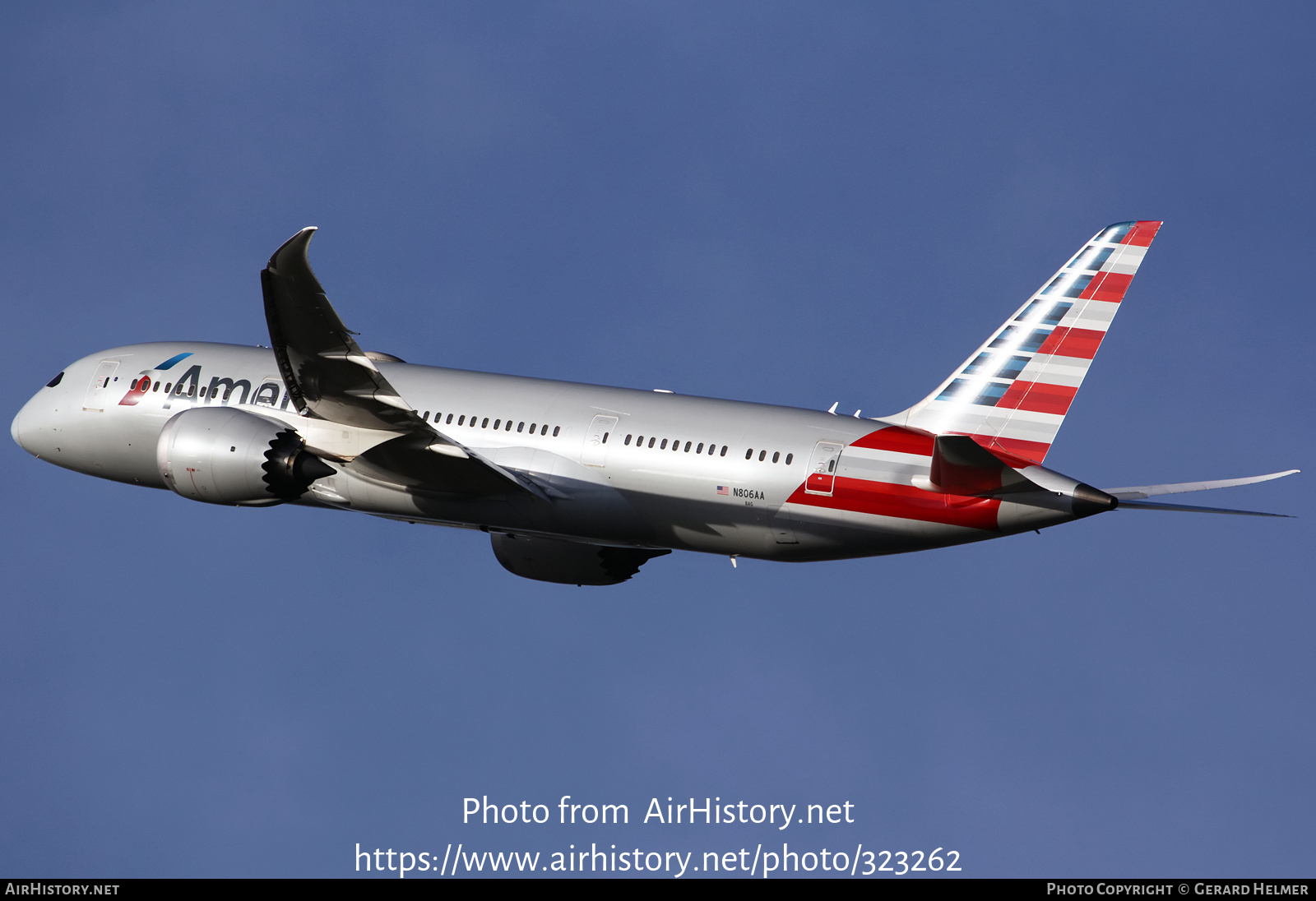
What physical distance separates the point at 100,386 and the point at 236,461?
24.4ft

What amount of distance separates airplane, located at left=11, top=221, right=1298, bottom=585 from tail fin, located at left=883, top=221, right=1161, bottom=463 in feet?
0.12

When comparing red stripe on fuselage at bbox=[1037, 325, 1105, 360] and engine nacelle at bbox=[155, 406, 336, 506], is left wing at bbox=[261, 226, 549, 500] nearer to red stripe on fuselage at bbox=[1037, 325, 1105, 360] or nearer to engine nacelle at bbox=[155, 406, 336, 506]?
engine nacelle at bbox=[155, 406, 336, 506]

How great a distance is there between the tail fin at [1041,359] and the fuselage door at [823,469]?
216 centimetres

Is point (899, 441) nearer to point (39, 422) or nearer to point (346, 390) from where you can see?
point (346, 390)

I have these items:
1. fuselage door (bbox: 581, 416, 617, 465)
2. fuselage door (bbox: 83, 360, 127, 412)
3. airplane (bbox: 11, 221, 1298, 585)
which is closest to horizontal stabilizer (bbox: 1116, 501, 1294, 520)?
airplane (bbox: 11, 221, 1298, 585)

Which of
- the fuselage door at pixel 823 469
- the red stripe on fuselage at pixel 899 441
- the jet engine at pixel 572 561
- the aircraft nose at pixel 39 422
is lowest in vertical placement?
the jet engine at pixel 572 561

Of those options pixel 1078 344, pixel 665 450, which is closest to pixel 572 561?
pixel 665 450

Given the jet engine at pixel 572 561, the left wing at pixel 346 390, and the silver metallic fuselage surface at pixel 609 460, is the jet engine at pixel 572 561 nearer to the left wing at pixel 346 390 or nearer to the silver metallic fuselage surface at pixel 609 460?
the silver metallic fuselage surface at pixel 609 460

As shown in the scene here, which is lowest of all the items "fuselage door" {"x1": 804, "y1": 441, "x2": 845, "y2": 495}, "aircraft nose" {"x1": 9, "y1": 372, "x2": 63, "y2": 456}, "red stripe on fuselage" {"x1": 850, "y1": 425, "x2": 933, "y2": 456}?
"fuselage door" {"x1": 804, "y1": 441, "x2": 845, "y2": 495}

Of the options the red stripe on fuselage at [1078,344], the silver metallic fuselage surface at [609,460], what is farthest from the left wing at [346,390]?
the red stripe on fuselage at [1078,344]

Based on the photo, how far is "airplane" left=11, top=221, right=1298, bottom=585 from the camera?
3080cm

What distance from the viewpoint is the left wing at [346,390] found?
99.1 feet

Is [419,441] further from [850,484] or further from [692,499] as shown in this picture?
[850,484]
